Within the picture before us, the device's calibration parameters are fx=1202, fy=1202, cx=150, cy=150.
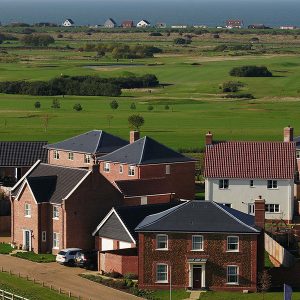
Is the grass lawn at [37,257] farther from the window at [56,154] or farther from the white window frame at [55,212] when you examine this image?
the window at [56,154]

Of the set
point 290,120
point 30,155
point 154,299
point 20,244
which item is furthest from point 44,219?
point 290,120

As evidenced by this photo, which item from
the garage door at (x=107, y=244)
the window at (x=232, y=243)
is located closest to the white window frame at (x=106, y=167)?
the garage door at (x=107, y=244)

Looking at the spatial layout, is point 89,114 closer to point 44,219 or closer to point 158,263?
point 44,219

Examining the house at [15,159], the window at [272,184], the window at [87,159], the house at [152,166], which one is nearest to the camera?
the window at [272,184]

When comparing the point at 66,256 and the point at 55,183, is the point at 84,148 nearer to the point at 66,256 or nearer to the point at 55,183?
the point at 55,183

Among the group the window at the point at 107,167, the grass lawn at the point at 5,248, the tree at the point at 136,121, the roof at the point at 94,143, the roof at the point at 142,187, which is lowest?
the grass lawn at the point at 5,248

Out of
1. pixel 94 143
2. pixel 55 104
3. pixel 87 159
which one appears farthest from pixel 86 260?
pixel 55 104
